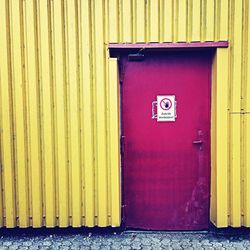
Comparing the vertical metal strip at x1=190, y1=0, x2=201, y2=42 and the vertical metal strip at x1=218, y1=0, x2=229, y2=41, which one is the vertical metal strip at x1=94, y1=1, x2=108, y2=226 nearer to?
the vertical metal strip at x1=190, y1=0, x2=201, y2=42

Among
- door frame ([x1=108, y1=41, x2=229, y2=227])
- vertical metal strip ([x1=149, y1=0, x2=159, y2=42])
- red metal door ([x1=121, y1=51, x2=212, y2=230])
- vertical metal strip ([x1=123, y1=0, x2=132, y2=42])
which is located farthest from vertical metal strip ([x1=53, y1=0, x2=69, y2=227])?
vertical metal strip ([x1=149, y1=0, x2=159, y2=42])

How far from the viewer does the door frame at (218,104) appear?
500 cm

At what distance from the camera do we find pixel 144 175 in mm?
5293

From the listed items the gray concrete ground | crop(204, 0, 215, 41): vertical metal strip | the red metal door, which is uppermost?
crop(204, 0, 215, 41): vertical metal strip

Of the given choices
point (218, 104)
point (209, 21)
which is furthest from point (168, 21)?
point (218, 104)

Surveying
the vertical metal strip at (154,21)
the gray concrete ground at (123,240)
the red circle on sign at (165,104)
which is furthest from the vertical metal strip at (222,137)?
the vertical metal strip at (154,21)

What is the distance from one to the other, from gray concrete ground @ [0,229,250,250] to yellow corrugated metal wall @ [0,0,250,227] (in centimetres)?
16

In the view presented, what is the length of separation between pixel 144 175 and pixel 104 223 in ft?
2.79

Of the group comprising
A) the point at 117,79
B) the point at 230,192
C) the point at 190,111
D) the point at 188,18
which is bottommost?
the point at 230,192

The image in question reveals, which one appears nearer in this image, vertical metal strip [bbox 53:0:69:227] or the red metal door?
vertical metal strip [bbox 53:0:69:227]

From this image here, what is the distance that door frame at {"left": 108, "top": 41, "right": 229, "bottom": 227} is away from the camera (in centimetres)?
500

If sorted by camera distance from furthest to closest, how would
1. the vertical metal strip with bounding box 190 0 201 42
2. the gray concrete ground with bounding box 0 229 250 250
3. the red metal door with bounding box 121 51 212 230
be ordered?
the red metal door with bounding box 121 51 212 230 < the vertical metal strip with bounding box 190 0 201 42 < the gray concrete ground with bounding box 0 229 250 250

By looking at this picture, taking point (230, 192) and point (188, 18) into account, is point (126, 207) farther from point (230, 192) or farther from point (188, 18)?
point (188, 18)

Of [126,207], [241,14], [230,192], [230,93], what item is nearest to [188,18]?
[241,14]
